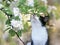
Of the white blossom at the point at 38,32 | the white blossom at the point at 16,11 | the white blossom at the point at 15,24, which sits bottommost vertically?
the white blossom at the point at 38,32

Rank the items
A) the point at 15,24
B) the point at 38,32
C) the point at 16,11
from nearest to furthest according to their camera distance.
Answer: the point at 15,24 → the point at 16,11 → the point at 38,32

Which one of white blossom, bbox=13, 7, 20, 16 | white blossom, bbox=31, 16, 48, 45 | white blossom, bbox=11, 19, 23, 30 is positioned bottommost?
white blossom, bbox=31, 16, 48, 45

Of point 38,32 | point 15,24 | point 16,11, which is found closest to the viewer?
point 15,24

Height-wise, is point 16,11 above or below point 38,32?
above

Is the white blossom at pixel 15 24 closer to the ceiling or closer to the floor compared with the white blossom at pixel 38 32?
closer to the ceiling

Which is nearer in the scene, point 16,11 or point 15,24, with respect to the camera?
point 15,24

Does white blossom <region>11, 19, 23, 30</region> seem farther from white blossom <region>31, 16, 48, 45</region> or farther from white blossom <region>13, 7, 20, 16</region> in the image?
white blossom <region>31, 16, 48, 45</region>

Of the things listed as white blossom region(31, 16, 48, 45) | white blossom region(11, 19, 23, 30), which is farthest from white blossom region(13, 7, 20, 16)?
white blossom region(31, 16, 48, 45)

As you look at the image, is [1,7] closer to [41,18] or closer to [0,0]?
[0,0]

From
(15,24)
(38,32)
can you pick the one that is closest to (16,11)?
(15,24)

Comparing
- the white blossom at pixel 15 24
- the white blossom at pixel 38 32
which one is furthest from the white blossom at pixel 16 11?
the white blossom at pixel 38 32

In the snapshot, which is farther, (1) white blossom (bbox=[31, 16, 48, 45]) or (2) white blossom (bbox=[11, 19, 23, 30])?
(1) white blossom (bbox=[31, 16, 48, 45])

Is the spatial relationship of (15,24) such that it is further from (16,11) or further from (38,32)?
(38,32)

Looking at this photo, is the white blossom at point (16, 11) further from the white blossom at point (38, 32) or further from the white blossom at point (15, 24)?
the white blossom at point (38, 32)
